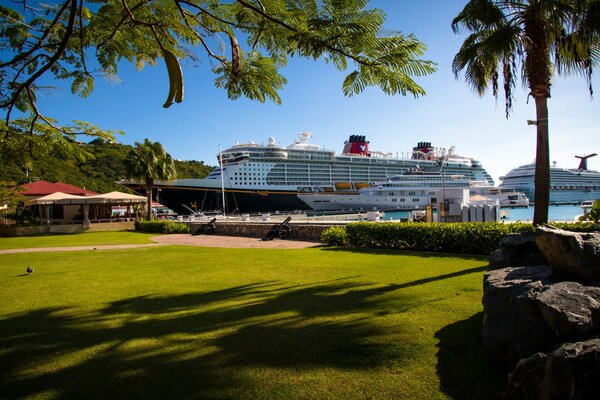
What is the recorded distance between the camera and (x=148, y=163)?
25.8 m

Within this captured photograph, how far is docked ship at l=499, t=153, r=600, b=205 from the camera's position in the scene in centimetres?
6103

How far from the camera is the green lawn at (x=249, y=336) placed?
257 cm

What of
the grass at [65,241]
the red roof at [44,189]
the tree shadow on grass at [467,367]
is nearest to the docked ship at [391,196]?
the red roof at [44,189]

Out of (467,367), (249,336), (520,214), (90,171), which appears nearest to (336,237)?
(249,336)

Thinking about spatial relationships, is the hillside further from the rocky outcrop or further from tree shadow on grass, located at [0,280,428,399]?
the rocky outcrop

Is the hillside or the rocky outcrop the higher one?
the hillside

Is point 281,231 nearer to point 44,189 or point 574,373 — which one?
point 574,373

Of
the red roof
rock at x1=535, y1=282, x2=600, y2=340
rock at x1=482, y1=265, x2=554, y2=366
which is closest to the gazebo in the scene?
the red roof

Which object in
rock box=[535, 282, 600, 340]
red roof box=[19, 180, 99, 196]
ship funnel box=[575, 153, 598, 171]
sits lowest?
rock box=[535, 282, 600, 340]

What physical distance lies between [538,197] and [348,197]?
42.9 metres

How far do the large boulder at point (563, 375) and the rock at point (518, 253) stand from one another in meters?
2.09

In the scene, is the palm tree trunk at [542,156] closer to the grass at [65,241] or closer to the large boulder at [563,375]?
the large boulder at [563,375]

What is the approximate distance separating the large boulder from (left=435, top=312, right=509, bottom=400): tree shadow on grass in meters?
0.40

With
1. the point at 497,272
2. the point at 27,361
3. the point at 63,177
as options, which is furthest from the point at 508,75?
the point at 63,177
